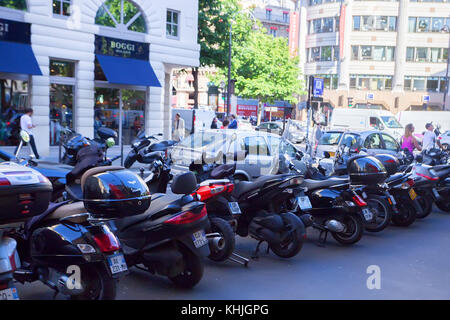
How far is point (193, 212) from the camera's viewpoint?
4.94 metres

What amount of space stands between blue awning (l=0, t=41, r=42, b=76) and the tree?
29.9m

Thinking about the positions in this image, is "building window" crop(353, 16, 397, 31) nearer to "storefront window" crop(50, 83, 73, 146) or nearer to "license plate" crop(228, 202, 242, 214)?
"storefront window" crop(50, 83, 73, 146)

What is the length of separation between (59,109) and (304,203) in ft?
44.0

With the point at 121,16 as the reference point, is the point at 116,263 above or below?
below

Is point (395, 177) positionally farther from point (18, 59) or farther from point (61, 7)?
point (61, 7)

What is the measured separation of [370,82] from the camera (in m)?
57.2

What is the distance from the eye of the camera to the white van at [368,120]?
29.7 metres

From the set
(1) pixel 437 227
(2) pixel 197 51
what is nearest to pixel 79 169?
(1) pixel 437 227

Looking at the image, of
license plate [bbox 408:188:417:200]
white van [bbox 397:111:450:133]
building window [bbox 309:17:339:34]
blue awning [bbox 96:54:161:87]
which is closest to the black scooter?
license plate [bbox 408:188:417:200]

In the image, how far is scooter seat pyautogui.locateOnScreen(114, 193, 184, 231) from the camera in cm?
498

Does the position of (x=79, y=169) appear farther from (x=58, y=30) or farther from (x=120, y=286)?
(x=58, y=30)

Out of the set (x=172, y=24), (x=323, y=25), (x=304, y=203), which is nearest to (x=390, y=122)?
(x=172, y=24)

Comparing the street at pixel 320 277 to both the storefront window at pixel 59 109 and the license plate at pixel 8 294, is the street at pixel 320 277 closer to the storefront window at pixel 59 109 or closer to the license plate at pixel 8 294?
the license plate at pixel 8 294
